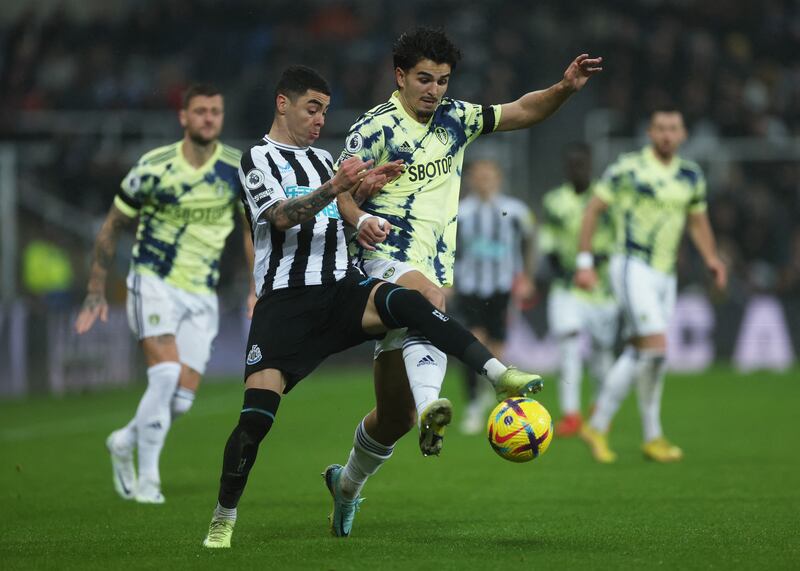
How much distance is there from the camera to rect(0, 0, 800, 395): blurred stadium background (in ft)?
65.9

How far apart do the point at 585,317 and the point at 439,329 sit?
7.77 m

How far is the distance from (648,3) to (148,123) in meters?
9.68

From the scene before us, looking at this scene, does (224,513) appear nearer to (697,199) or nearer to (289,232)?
(289,232)

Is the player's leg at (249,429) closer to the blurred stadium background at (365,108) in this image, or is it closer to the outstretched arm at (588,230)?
the outstretched arm at (588,230)

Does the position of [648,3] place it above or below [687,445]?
above

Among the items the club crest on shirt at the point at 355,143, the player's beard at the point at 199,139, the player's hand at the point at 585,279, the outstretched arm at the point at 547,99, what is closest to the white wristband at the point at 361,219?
the club crest on shirt at the point at 355,143

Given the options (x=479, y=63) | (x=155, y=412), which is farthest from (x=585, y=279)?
(x=479, y=63)

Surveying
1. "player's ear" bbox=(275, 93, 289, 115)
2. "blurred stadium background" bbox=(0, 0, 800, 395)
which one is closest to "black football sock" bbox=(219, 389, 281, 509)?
"player's ear" bbox=(275, 93, 289, 115)

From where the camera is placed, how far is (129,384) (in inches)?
746

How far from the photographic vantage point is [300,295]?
6527 millimetres

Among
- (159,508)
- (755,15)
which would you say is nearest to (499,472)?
(159,508)

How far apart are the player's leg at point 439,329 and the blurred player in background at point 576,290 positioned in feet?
23.4

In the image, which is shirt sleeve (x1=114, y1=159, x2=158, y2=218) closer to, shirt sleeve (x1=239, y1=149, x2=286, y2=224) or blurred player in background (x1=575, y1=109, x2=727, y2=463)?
shirt sleeve (x1=239, y1=149, x2=286, y2=224)

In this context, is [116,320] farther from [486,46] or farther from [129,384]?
[486,46]
